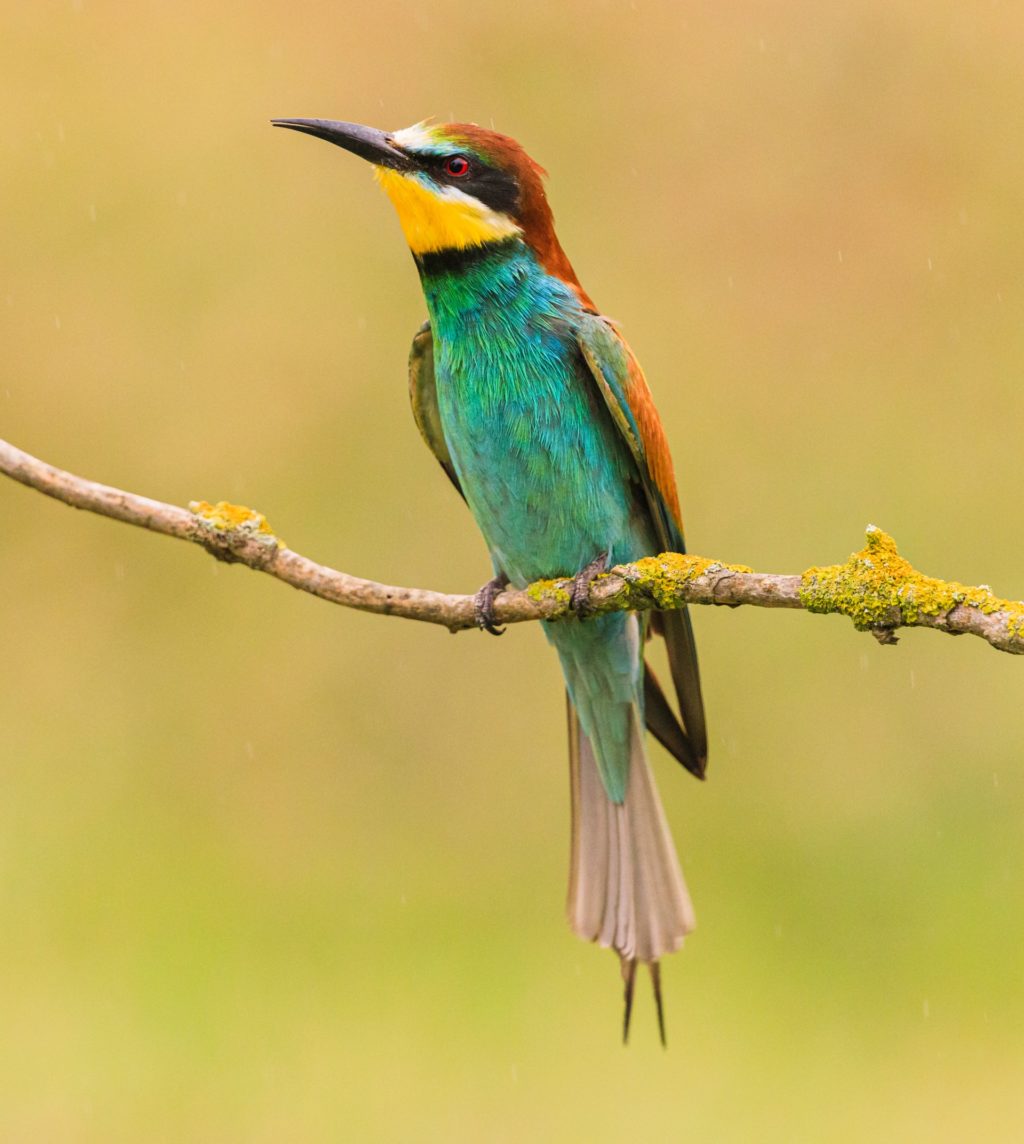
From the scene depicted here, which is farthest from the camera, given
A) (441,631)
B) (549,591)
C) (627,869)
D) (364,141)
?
(441,631)

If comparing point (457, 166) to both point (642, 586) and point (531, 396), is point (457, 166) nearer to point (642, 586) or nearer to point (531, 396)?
point (531, 396)

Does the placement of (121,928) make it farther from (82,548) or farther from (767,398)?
(767,398)

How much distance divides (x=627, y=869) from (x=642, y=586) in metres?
0.74

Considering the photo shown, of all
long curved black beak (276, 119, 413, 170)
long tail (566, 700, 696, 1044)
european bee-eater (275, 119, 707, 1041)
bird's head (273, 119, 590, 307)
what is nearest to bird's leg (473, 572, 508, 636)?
european bee-eater (275, 119, 707, 1041)

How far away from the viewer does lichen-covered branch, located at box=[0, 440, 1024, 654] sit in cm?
174

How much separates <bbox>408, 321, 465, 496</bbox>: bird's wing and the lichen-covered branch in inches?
17.1

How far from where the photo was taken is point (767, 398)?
4.13 metres

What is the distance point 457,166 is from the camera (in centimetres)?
246

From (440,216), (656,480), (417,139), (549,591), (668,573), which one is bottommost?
(668,573)

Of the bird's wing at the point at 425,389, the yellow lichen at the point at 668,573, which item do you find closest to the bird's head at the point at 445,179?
the bird's wing at the point at 425,389

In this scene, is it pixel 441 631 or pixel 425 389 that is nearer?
pixel 425 389

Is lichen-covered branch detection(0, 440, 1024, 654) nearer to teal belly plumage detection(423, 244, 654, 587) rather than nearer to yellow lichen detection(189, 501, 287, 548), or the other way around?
yellow lichen detection(189, 501, 287, 548)

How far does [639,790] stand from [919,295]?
6.72 feet

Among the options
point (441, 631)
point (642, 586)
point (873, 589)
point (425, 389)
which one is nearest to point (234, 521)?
point (642, 586)
